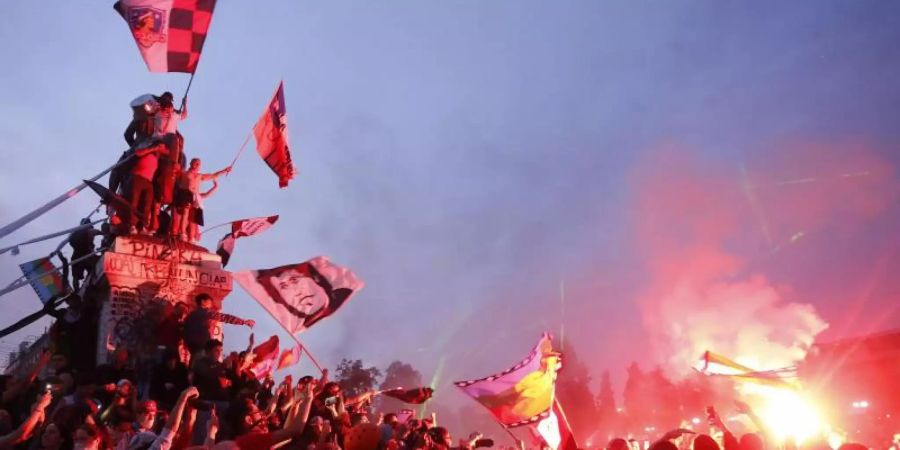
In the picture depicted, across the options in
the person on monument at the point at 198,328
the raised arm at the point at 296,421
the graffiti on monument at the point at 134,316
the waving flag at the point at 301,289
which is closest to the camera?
the raised arm at the point at 296,421

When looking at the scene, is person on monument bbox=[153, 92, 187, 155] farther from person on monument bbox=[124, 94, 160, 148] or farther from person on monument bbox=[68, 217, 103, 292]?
person on monument bbox=[68, 217, 103, 292]

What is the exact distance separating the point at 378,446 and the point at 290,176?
753 cm

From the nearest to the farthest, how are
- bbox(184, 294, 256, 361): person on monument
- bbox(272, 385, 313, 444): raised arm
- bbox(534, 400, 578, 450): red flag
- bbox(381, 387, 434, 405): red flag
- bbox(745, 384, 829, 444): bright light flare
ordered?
1. bbox(272, 385, 313, 444): raised arm
2. bbox(184, 294, 256, 361): person on monument
3. bbox(381, 387, 434, 405): red flag
4. bbox(534, 400, 578, 450): red flag
5. bbox(745, 384, 829, 444): bright light flare

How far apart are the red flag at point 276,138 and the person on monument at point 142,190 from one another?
227cm

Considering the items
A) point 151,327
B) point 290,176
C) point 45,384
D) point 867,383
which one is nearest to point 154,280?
point 151,327

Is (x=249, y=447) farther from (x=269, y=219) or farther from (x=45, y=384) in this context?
(x=269, y=219)

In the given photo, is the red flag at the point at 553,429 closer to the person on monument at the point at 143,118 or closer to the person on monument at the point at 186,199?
the person on monument at the point at 186,199

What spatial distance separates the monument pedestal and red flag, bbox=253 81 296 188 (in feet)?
8.76

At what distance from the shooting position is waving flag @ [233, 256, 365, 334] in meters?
11.3

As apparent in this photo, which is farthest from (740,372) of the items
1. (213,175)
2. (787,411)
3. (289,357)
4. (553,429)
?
(213,175)

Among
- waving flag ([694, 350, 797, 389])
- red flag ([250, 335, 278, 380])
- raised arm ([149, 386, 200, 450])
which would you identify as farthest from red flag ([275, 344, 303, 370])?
waving flag ([694, 350, 797, 389])

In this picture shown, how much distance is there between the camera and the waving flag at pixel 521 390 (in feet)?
41.5

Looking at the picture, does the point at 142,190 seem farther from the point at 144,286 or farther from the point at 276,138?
the point at 276,138

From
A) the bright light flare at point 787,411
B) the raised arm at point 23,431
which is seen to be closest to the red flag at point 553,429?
the bright light flare at point 787,411
